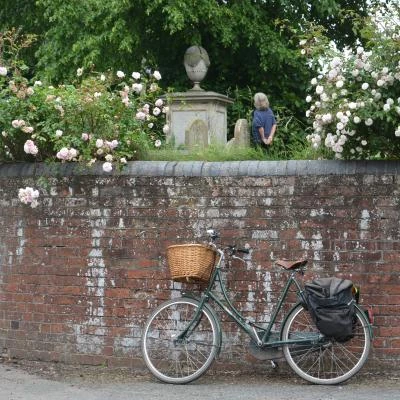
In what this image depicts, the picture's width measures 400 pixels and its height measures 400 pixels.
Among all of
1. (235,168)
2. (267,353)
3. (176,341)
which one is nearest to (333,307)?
(267,353)

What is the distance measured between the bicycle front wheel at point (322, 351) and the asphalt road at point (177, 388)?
0.11 metres

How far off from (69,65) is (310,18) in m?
4.75

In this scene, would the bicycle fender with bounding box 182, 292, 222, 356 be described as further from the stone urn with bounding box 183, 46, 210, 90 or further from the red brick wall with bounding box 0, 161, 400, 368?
the stone urn with bounding box 183, 46, 210, 90

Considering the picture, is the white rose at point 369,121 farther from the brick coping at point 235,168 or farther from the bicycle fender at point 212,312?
the bicycle fender at point 212,312

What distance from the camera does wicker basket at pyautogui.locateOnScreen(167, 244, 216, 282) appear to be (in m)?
7.01

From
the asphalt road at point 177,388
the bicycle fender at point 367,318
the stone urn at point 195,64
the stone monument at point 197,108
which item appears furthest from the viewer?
the stone urn at point 195,64

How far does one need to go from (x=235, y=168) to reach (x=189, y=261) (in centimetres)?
98

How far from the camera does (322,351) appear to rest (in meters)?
7.04

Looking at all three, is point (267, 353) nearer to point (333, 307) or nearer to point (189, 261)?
point (333, 307)

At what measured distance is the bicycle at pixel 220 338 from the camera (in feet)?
22.8

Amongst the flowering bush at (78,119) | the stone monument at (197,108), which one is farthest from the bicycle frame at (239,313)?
the stone monument at (197,108)

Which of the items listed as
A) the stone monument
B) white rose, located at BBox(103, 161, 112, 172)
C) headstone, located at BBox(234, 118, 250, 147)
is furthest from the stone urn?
white rose, located at BBox(103, 161, 112, 172)

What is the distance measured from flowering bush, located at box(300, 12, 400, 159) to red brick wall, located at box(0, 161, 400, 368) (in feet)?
0.64

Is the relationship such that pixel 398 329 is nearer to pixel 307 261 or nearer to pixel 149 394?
pixel 307 261
